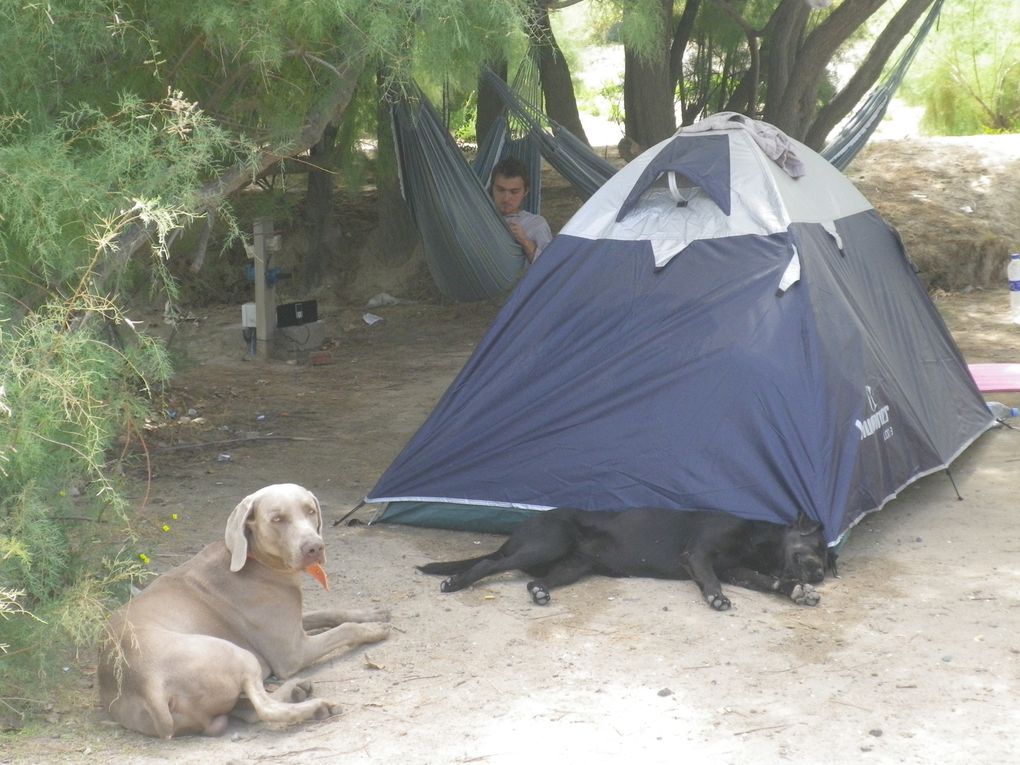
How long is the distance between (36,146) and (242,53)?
1022 millimetres

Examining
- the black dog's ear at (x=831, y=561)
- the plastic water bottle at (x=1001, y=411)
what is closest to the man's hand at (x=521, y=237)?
the plastic water bottle at (x=1001, y=411)

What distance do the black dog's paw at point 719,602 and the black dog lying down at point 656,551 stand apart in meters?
0.07

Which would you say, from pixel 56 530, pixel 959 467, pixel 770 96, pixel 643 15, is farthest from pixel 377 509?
pixel 770 96

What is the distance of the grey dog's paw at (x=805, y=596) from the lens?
12.3 ft

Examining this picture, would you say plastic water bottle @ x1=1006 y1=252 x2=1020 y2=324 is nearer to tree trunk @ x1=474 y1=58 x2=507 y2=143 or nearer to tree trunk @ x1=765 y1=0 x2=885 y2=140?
tree trunk @ x1=765 y1=0 x2=885 y2=140

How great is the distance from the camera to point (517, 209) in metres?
7.14

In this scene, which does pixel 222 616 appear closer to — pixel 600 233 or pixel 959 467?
pixel 600 233

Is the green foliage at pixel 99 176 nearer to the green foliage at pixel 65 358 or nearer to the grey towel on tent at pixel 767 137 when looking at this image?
the green foliage at pixel 65 358

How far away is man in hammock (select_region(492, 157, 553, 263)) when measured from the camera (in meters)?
7.02

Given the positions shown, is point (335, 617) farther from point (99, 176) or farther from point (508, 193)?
point (508, 193)

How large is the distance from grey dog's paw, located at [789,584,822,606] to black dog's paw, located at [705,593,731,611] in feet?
0.71

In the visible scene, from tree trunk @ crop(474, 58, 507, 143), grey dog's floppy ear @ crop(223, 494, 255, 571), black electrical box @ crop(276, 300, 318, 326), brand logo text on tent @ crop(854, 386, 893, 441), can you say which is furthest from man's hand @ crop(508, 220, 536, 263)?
grey dog's floppy ear @ crop(223, 494, 255, 571)

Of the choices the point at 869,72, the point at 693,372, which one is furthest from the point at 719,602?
the point at 869,72

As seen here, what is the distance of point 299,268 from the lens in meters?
9.30
